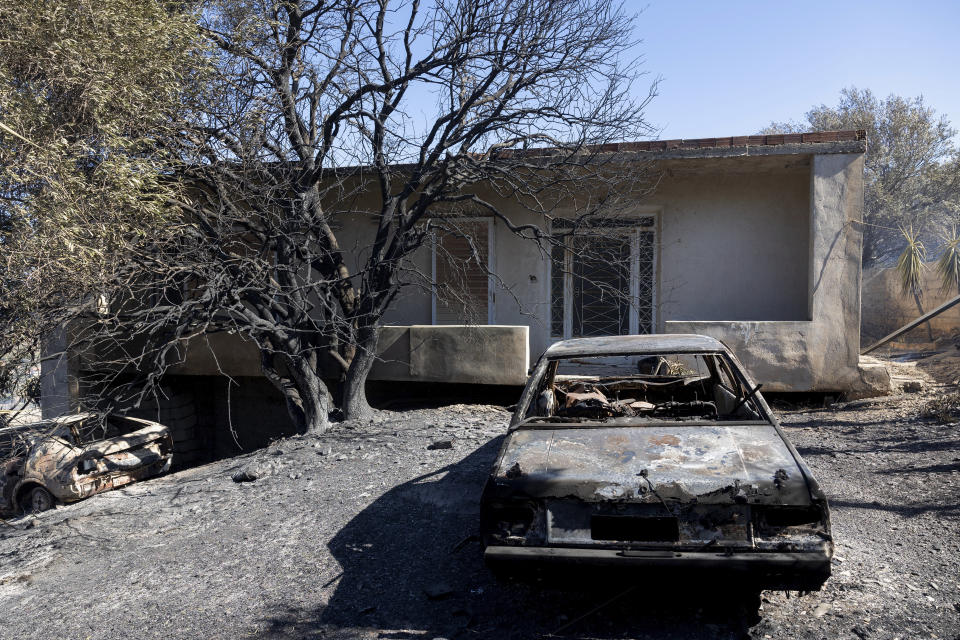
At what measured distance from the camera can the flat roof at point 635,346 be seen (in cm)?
408

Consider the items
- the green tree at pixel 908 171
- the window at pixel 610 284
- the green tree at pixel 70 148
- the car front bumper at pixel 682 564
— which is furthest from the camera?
the green tree at pixel 908 171

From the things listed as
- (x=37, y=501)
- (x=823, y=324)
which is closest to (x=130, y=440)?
(x=37, y=501)

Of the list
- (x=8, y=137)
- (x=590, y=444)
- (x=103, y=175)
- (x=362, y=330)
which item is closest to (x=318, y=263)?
(x=362, y=330)

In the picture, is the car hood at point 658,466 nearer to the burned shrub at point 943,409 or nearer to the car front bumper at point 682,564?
the car front bumper at point 682,564

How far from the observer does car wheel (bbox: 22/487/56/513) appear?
7797 mm

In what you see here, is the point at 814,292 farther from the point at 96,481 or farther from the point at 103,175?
the point at 96,481

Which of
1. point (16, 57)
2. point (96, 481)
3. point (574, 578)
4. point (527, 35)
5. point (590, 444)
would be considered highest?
point (527, 35)

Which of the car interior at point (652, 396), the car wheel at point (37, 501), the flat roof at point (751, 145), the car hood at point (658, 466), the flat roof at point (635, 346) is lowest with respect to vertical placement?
the car wheel at point (37, 501)

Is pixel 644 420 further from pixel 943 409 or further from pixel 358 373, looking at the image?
pixel 943 409

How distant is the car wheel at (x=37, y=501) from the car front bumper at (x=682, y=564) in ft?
24.0

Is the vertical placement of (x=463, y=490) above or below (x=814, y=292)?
below

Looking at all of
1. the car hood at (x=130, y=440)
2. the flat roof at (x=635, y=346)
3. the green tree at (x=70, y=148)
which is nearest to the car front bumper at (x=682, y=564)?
the flat roof at (x=635, y=346)

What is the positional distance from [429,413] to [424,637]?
531 cm

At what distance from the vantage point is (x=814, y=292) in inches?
322
